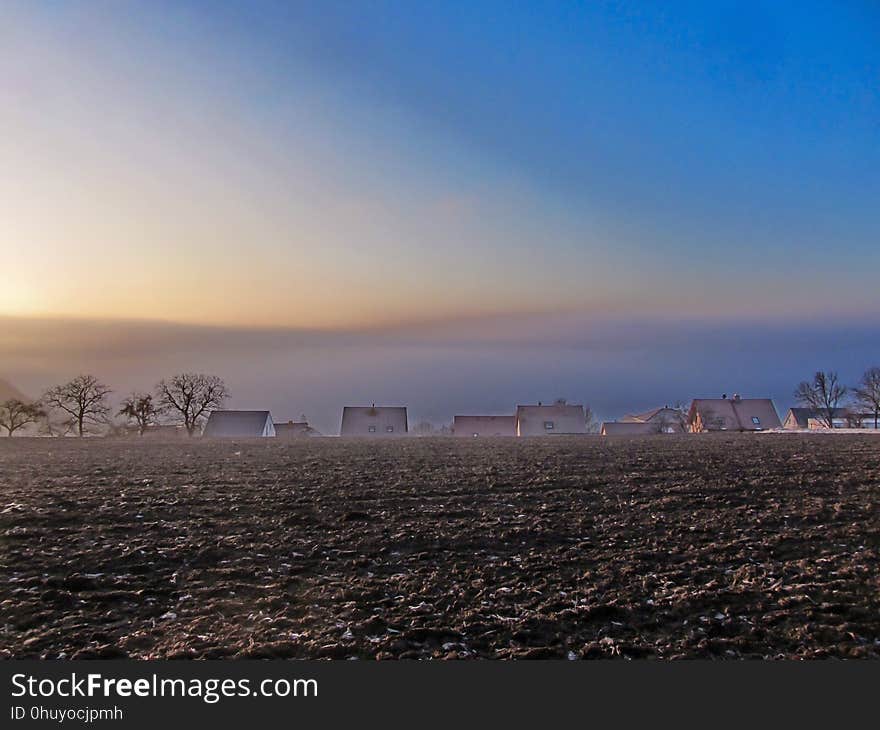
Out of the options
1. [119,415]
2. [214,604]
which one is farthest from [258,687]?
[119,415]

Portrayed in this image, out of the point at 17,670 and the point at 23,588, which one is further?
the point at 23,588

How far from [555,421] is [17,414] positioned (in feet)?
272

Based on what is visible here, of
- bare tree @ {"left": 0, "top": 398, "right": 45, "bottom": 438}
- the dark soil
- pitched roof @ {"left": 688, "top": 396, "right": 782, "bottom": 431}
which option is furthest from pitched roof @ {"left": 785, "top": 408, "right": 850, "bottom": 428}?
bare tree @ {"left": 0, "top": 398, "right": 45, "bottom": 438}

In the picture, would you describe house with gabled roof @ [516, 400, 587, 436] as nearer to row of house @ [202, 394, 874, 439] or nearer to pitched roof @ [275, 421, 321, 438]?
row of house @ [202, 394, 874, 439]

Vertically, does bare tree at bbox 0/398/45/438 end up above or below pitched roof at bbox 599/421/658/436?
above

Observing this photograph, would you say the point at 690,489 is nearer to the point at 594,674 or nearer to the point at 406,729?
the point at 594,674

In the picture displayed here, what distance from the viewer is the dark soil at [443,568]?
862 cm

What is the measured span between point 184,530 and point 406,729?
919 centimetres

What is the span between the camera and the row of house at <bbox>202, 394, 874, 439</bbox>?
9700 cm

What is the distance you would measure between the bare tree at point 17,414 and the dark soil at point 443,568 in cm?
7988

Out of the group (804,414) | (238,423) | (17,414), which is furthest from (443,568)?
(804,414)

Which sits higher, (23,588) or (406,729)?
(23,588)

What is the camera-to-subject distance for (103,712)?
7.25m

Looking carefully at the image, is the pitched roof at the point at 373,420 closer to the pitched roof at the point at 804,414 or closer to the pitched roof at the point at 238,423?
the pitched roof at the point at 238,423
